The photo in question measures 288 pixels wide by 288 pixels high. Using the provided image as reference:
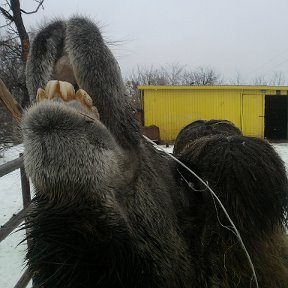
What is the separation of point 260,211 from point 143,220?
66 cm

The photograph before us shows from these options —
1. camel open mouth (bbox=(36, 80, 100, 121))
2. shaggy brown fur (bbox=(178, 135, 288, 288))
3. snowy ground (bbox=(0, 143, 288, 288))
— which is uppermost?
camel open mouth (bbox=(36, 80, 100, 121))

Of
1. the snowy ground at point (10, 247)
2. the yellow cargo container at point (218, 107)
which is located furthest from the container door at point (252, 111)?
the snowy ground at point (10, 247)

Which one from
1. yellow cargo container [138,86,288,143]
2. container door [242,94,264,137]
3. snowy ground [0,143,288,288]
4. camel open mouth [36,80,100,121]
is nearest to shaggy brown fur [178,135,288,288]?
camel open mouth [36,80,100,121]

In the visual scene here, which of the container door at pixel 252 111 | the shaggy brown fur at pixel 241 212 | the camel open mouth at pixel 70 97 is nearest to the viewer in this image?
the camel open mouth at pixel 70 97

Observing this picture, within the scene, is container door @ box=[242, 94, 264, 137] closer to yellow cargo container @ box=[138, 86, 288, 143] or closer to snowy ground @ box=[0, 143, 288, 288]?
yellow cargo container @ box=[138, 86, 288, 143]

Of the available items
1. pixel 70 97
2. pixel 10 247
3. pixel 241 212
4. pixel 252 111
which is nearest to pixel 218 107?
pixel 252 111

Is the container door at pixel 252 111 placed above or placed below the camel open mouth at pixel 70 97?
below

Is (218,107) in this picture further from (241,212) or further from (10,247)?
(241,212)

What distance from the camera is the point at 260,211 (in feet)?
5.60

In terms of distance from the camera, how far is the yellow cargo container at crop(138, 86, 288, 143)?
2342 centimetres

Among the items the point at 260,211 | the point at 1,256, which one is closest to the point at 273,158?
the point at 260,211

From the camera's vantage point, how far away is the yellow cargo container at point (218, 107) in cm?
2342

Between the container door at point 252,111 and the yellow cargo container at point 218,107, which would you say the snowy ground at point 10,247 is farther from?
the container door at point 252,111

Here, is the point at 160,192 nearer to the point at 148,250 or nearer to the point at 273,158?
the point at 148,250
